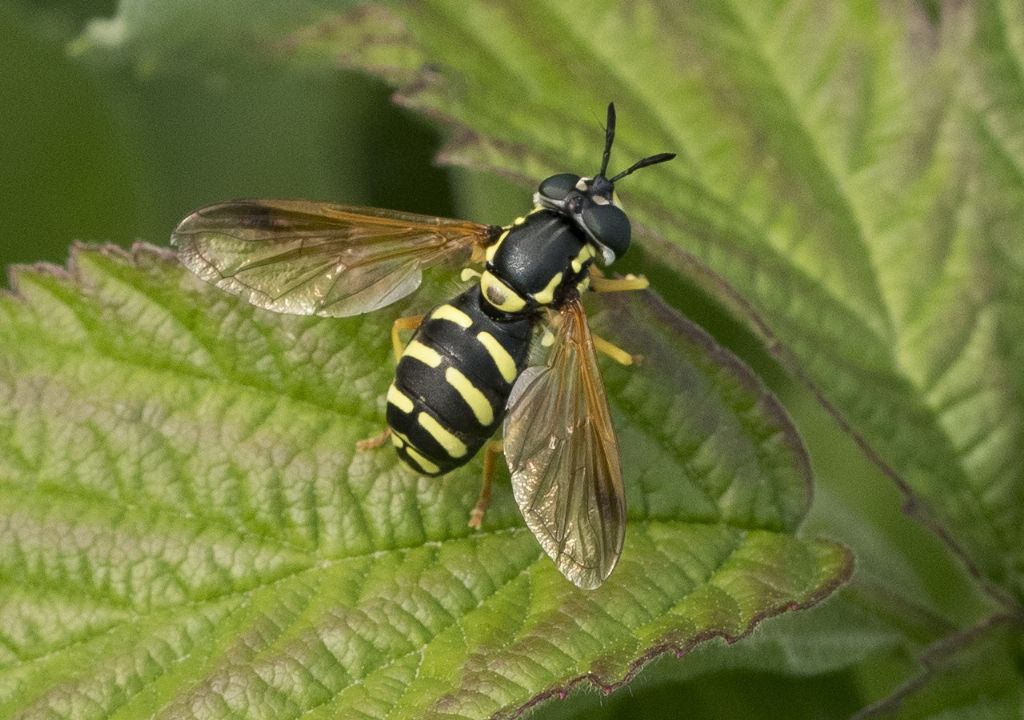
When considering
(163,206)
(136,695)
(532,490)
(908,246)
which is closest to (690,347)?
(532,490)

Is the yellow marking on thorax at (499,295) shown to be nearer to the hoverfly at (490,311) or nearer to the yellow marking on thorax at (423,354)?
the hoverfly at (490,311)

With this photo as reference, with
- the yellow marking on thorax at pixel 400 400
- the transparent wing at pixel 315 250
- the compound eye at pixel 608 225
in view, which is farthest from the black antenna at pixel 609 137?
the yellow marking on thorax at pixel 400 400

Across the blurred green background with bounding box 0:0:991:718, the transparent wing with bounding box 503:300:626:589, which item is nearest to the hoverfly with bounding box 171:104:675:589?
the transparent wing with bounding box 503:300:626:589

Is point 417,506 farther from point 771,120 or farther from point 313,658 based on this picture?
point 771,120

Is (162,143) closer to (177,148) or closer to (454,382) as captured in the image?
(177,148)

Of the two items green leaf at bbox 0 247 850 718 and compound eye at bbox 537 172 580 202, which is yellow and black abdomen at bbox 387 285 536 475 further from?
compound eye at bbox 537 172 580 202

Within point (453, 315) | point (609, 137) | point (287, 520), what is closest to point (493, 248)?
point (453, 315)
